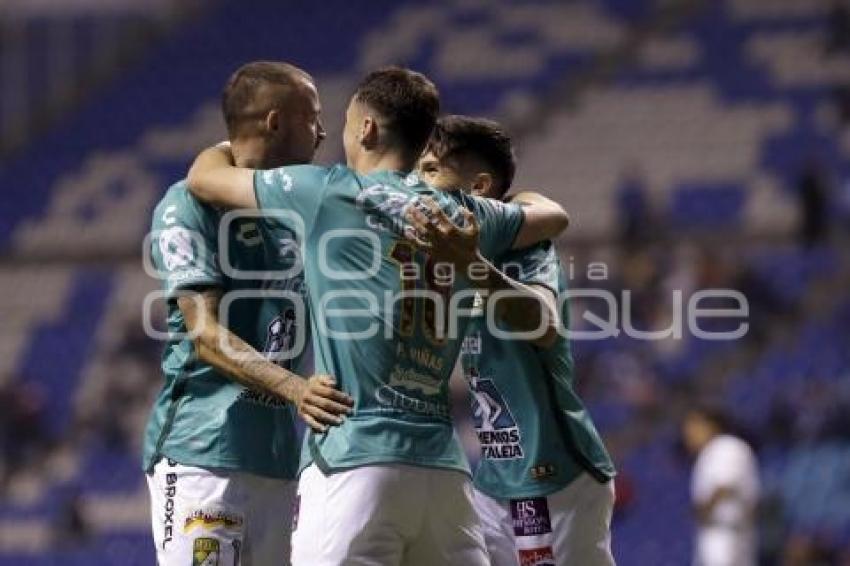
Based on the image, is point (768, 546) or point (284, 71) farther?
point (768, 546)

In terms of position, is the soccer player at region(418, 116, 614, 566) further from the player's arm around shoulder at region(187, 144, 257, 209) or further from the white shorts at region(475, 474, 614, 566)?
the player's arm around shoulder at region(187, 144, 257, 209)

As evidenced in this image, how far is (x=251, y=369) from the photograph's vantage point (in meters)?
4.59

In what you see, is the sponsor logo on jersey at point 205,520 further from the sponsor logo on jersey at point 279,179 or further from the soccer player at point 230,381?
the sponsor logo on jersey at point 279,179

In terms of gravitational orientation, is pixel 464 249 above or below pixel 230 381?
above

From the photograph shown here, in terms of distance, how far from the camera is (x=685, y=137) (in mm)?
18969

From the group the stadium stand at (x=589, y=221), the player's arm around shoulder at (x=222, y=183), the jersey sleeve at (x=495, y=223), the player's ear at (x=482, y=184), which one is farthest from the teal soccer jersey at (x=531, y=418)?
the stadium stand at (x=589, y=221)

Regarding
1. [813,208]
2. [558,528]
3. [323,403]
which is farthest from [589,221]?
[323,403]

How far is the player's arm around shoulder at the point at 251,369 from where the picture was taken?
439 centimetres

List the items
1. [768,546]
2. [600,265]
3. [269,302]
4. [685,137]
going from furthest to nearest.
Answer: [685,137]
[600,265]
[768,546]
[269,302]

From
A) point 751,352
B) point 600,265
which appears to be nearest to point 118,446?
point 600,265

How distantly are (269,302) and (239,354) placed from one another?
42cm

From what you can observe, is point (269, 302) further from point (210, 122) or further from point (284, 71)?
point (210, 122)

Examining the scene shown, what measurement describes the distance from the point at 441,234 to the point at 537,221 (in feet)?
2.27

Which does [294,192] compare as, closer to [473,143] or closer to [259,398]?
A: [259,398]
